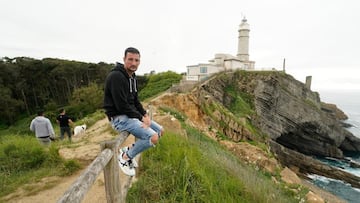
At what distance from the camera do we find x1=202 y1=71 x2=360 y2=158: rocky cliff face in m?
29.6

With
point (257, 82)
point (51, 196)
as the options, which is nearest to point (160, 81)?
point (257, 82)

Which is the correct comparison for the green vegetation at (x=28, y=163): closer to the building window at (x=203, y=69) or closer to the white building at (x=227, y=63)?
the white building at (x=227, y=63)

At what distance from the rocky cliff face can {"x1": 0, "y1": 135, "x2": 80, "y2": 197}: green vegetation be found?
2376cm

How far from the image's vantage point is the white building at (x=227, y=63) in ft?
113

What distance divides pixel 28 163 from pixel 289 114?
3233 centimetres

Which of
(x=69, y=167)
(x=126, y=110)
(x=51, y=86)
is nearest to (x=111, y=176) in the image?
(x=126, y=110)

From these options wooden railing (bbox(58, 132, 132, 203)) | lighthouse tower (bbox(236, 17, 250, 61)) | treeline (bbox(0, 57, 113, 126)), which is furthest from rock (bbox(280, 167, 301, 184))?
lighthouse tower (bbox(236, 17, 250, 61))

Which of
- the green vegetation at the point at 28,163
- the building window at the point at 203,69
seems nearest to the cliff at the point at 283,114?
the building window at the point at 203,69

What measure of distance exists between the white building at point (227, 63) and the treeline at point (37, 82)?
1574cm

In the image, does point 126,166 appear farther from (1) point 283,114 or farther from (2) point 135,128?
(1) point 283,114

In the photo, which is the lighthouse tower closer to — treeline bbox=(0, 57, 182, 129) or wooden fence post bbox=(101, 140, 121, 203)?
treeline bbox=(0, 57, 182, 129)

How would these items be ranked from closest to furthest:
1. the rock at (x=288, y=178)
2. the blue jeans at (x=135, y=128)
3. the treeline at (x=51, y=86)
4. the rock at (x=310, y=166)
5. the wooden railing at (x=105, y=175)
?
1. the wooden railing at (x=105, y=175)
2. the blue jeans at (x=135, y=128)
3. the rock at (x=288, y=178)
4. the rock at (x=310, y=166)
5. the treeline at (x=51, y=86)

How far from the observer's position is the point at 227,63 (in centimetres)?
3647

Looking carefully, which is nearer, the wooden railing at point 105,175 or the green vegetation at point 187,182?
the wooden railing at point 105,175
